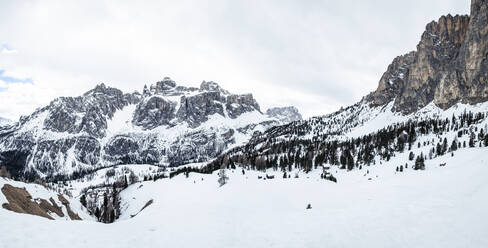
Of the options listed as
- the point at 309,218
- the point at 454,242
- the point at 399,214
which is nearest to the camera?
the point at 454,242

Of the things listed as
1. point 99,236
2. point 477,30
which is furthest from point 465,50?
point 99,236

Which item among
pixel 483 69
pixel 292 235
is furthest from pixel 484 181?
pixel 483 69

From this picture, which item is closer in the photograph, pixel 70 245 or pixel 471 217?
pixel 70 245

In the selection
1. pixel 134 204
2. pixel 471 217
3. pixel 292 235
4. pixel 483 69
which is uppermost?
pixel 483 69

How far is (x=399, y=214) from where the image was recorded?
19406 mm

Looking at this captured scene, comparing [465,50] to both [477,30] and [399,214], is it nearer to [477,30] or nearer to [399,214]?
[477,30]

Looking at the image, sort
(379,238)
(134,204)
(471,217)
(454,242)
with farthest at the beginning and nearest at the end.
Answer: (134,204) < (471,217) < (379,238) < (454,242)

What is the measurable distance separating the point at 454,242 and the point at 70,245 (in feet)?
68.4

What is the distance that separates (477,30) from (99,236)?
253 metres

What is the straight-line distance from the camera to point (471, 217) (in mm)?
16531

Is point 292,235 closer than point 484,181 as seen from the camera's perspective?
Yes

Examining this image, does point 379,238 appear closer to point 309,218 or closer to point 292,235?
point 292,235

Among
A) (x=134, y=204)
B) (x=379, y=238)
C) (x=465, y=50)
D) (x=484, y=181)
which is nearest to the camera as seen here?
(x=379, y=238)

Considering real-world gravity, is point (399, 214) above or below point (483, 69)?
below
